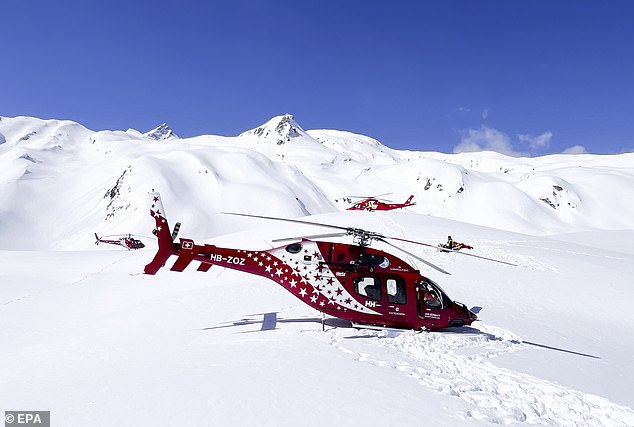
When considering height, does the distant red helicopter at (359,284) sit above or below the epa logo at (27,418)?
above

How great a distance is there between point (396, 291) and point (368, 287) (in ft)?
2.69

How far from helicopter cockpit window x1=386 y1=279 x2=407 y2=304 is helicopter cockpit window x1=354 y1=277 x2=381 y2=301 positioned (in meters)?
0.30

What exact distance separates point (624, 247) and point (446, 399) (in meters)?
→ 40.8

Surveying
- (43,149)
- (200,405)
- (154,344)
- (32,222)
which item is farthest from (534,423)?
(43,149)

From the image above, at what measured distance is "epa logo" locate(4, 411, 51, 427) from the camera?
17.5ft

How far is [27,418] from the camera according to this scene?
5.48m

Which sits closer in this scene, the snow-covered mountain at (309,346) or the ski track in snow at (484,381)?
the snow-covered mountain at (309,346)

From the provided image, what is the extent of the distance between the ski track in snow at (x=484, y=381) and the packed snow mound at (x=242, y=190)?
5639 cm

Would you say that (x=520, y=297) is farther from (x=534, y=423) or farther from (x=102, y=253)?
(x=102, y=253)

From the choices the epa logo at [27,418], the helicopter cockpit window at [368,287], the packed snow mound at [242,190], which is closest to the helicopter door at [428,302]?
the helicopter cockpit window at [368,287]

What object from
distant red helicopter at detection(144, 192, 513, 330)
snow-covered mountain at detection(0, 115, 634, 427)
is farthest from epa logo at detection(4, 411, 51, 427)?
distant red helicopter at detection(144, 192, 513, 330)

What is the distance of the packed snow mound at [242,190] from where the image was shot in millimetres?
80188

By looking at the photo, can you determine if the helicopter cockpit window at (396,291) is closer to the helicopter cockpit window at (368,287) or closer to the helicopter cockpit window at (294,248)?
the helicopter cockpit window at (368,287)

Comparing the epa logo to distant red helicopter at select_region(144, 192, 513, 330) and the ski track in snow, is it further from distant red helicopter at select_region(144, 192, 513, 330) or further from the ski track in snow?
the ski track in snow
